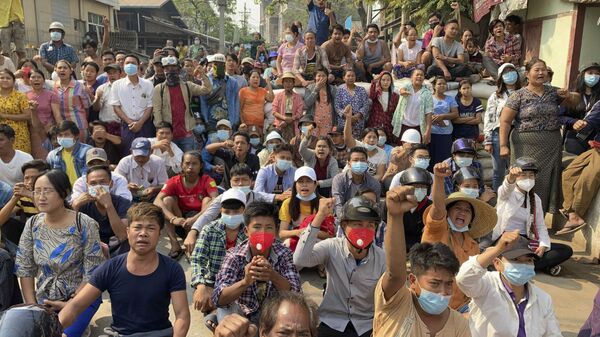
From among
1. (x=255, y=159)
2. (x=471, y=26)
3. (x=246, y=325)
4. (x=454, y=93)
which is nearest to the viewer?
(x=246, y=325)

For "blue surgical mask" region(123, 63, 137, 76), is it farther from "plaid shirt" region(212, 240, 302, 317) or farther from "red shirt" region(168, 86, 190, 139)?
"plaid shirt" region(212, 240, 302, 317)

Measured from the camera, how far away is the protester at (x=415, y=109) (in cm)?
774

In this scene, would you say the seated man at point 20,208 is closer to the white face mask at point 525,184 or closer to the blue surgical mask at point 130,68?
the blue surgical mask at point 130,68

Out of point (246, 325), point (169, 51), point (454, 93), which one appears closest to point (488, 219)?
point (246, 325)

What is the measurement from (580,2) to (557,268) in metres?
5.01

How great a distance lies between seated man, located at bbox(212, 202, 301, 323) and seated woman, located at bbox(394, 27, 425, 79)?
23.4ft

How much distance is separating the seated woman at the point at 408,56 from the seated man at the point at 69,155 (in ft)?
20.9

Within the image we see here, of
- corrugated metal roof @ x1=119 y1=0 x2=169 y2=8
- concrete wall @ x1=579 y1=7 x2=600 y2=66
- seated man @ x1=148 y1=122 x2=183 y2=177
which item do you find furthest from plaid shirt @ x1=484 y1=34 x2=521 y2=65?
corrugated metal roof @ x1=119 y1=0 x2=169 y2=8

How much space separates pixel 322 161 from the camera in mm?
6535

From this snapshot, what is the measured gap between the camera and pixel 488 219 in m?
4.40

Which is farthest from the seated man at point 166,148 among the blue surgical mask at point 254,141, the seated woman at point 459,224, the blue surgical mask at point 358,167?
the seated woman at point 459,224

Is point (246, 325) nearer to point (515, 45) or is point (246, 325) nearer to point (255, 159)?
point (255, 159)

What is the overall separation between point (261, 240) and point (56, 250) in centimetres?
163

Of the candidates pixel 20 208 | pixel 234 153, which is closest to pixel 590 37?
pixel 234 153
